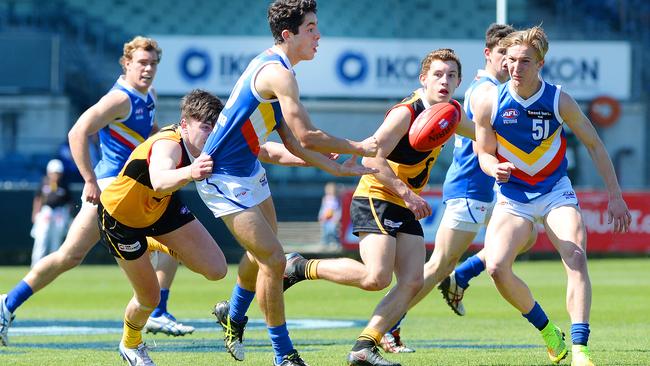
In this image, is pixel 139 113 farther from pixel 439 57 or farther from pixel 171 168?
pixel 439 57

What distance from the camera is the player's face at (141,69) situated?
9547mm

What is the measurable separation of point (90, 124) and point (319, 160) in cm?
291

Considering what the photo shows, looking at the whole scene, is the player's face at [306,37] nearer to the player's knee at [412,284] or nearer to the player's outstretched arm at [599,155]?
the player's knee at [412,284]

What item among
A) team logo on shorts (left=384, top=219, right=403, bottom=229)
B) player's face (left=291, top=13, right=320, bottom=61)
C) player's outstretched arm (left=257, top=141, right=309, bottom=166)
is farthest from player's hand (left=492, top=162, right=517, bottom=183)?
player's face (left=291, top=13, right=320, bottom=61)

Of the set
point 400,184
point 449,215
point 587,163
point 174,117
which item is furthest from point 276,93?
point 587,163

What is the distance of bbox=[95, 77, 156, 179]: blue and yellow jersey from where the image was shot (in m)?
9.54

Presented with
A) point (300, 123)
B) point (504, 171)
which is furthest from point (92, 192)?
point (504, 171)

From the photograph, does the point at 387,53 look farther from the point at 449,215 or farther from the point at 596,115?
the point at 449,215

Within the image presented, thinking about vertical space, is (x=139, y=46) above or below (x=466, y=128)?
above

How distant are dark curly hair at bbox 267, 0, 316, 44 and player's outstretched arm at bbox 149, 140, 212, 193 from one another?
36.0 inches

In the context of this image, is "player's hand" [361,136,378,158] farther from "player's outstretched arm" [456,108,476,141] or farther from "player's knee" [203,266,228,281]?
"player's outstretched arm" [456,108,476,141]

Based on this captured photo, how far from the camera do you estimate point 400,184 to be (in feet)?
24.0

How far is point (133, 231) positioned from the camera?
23.7 ft

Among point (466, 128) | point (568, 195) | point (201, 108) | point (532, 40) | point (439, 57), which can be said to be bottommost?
point (568, 195)
